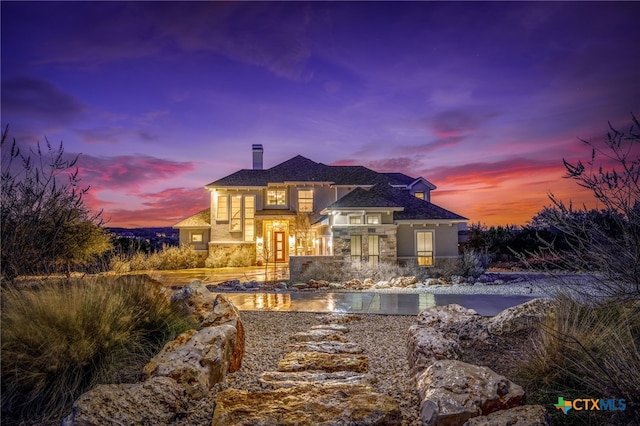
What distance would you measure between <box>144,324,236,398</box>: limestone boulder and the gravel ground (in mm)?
145

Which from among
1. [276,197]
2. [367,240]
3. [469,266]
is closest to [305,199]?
[276,197]

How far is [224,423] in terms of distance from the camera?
106 inches

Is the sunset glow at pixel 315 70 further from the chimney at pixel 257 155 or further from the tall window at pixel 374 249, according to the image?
the chimney at pixel 257 155

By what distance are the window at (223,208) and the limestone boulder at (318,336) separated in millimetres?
17170

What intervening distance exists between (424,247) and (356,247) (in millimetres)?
3257

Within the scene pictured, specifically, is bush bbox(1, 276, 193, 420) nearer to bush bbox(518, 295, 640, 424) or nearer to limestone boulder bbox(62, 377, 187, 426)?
limestone boulder bbox(62, 377, 187, 426)

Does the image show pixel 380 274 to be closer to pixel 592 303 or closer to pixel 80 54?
pixel 592 303

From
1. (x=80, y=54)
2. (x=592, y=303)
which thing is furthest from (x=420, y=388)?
(x=80, y=54)

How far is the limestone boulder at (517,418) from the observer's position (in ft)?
7.55

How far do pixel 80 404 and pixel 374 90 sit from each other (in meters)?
10.8

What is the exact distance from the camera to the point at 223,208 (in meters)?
22.1

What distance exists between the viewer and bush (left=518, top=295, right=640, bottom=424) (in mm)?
2654

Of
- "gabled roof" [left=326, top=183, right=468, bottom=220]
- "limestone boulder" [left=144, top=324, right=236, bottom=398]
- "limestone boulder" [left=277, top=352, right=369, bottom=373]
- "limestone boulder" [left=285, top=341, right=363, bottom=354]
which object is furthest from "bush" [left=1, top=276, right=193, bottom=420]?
"gabled roof" [left=326, top=183, right=468, bottom=220]

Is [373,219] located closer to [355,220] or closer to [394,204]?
[355,220]
